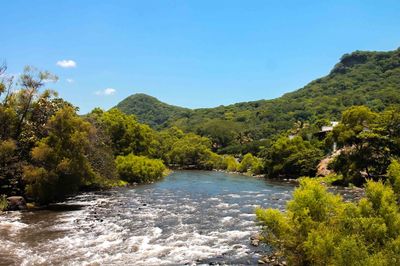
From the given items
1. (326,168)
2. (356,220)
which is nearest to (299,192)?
(356,220)

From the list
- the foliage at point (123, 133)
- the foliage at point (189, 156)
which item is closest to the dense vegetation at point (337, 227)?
the foliage at point (123, 133)

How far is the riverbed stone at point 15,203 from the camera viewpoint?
1535 inches

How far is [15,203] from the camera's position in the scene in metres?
39.3

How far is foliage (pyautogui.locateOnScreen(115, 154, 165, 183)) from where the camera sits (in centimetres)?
7125

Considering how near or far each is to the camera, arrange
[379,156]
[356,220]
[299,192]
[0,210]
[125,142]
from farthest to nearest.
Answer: [125,142] < [379,156] < [0,210] < [299,192] < [356,220]

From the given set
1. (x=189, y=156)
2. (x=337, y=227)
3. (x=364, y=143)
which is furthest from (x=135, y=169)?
(x=189, y=156)

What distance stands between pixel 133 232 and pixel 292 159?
6354cm

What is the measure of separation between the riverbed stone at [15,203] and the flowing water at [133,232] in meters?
2.33

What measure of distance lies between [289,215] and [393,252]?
5480 millimetres

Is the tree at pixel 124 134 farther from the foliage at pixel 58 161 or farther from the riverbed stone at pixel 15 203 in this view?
the riverbed stone at pixel 15 203

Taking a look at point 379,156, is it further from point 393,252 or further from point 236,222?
point 393,252

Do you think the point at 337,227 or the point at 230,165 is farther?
the point at 230,165

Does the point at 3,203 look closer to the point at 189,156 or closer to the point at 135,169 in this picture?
the point at 135,169

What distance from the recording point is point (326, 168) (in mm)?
82438
